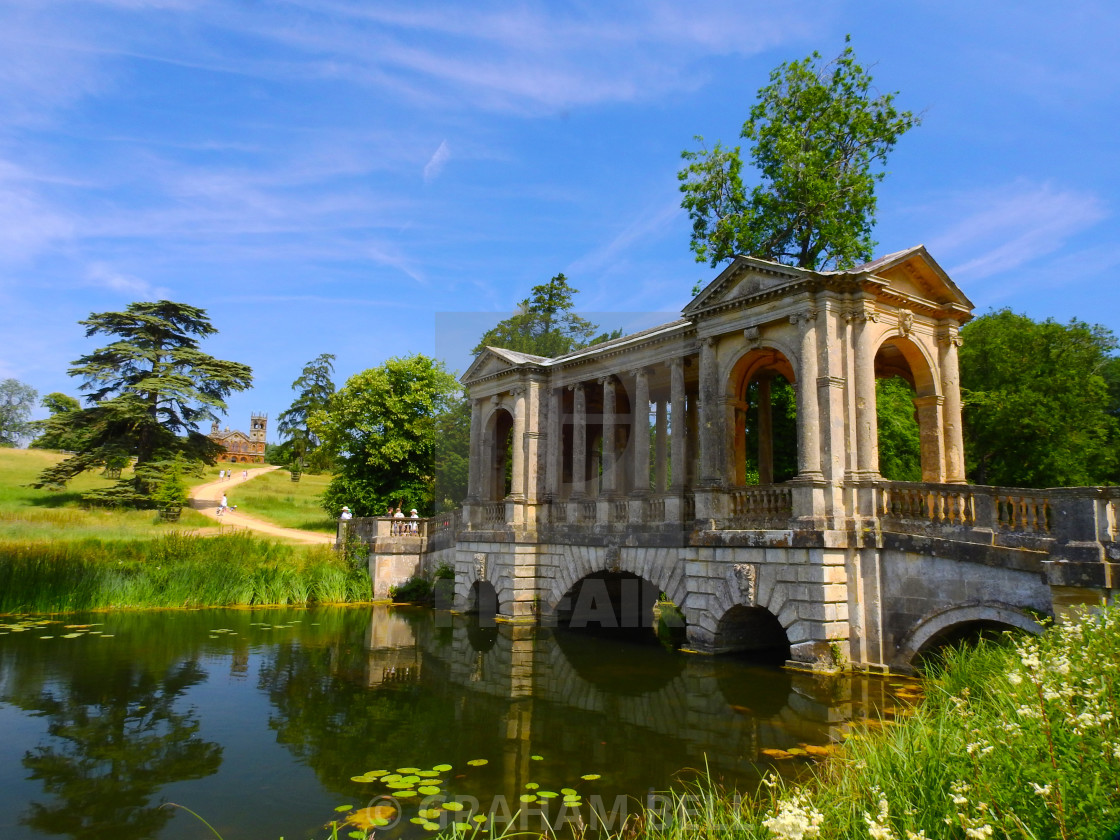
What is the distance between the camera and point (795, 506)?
532 inches

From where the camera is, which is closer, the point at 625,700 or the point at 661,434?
the point at 625,700

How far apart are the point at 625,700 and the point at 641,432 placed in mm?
8027

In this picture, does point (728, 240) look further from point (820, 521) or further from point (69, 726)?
point (69, 726)

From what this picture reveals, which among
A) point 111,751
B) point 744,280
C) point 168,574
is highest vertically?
point 744,280

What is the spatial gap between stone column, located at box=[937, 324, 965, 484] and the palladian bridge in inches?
1.7

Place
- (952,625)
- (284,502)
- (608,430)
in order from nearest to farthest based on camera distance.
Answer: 1. (952,625)
2. (608,430)
3. (284,502)

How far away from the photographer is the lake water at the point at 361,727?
729cm

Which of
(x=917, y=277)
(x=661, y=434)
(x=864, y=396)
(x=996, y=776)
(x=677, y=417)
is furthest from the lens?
(x=661, y=434)

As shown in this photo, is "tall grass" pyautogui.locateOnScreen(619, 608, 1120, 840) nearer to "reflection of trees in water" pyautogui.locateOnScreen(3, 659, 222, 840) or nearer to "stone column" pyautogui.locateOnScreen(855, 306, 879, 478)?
"reflection of trees in water" pyautogui.locateOnScreen(3, 659, 222, 840)

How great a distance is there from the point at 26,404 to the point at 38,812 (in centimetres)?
11480

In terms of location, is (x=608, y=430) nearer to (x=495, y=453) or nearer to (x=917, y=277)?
(x=495, y=453)

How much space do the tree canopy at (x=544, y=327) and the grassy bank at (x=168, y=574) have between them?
16.2 meters

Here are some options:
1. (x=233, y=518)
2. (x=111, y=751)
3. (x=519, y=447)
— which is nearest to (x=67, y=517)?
(x=233, y=518)

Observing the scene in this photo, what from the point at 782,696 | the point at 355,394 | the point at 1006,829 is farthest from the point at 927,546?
the point at 355,394
